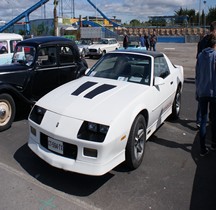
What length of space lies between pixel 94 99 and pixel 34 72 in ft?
9.49

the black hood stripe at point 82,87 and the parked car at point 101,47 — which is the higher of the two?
the parked car at point 101,47

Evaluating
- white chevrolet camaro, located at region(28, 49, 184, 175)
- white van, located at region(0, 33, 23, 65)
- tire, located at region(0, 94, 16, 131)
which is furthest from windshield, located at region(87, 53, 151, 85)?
white van, located at region(0, 33, 23, 65)

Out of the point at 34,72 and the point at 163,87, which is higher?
the point at 34,72

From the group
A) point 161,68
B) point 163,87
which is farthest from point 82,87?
point 161,68

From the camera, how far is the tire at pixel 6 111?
18.0 feet

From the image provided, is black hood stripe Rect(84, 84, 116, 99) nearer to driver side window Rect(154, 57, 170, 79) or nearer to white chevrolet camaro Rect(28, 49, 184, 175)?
white chevrolet camaro Rect(28, 49, 184, 175)

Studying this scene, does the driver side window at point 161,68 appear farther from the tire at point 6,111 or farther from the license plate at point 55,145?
the tire at point 6,111

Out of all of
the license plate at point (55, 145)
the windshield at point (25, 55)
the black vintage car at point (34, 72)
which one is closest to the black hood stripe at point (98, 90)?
the license plate at point (55, 145)

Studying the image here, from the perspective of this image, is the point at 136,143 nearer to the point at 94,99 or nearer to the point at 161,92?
the point at 94,99

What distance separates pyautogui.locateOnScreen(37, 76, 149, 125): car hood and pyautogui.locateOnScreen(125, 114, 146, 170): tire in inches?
12.6

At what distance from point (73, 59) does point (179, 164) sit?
4332 mm

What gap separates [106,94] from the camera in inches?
155

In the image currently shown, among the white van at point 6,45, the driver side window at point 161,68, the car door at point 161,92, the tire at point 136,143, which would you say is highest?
the white van at point 6,45

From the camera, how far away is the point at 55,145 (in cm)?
344
